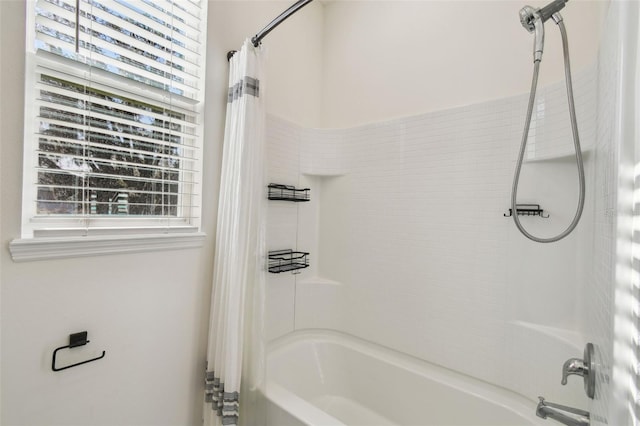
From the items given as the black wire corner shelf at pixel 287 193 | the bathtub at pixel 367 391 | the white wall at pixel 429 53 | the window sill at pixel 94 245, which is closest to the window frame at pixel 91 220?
the window sill at pixel 94 245

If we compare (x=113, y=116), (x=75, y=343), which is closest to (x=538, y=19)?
(x=113, y=116)

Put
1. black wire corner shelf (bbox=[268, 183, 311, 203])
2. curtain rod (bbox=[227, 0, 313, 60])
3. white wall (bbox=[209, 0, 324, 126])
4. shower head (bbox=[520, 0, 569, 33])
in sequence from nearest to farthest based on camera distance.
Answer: shower head (bbox=[520, 0, 569, 33]), curtain rod (bbox=[227, 0, 313, 60]), white wall (bbox=[209, 0, 324, 126]), black wire corner shelf (bbox=[268, 183, 311, 203])

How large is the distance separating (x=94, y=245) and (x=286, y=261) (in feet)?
3.82

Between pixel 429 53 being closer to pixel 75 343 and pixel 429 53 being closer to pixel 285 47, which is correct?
pixel 285 47

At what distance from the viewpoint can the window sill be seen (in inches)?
37.7

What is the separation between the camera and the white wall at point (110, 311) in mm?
944

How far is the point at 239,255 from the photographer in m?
1.39

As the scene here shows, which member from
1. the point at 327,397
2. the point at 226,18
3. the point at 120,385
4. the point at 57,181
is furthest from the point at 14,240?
the point at 327,397

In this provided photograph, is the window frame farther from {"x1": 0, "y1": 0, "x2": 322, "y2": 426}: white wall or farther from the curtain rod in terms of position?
the curtain rod

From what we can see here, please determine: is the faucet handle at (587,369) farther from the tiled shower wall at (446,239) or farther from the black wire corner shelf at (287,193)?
the black wire corner shelf at (287,193)

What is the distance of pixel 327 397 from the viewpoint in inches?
79.1

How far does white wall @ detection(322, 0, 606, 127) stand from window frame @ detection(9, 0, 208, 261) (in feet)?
3.70

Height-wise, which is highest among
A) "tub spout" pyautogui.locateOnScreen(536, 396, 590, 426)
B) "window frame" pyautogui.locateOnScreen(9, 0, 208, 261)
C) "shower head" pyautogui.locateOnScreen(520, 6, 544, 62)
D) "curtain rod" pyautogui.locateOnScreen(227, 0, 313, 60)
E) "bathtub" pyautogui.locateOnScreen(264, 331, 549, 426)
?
"curtain rod" pyautogui.locateOnScreen(227, 0, 313, 60)

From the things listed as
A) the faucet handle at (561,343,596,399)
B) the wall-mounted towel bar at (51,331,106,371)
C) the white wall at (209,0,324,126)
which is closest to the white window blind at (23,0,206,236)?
the white wall at (209,0,324,126)
